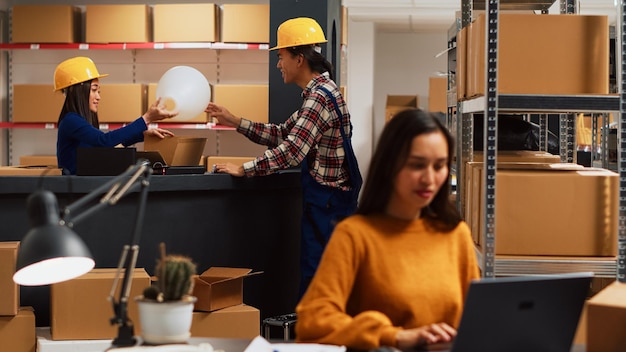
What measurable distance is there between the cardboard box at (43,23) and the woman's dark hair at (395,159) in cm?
553

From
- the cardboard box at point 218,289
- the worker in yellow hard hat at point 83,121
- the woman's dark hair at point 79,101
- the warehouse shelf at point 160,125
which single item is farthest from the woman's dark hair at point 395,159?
the warehouse shelf at point 160,125

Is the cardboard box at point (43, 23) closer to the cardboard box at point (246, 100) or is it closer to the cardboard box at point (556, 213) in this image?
the cardboard box at point (246, 100)

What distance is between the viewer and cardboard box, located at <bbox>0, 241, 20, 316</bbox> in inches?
149

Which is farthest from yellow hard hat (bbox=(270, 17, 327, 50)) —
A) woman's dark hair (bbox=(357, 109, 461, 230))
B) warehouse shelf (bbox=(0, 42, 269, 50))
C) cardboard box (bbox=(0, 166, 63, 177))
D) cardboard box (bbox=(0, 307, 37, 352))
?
warehouse shelf (bbox=(0, 42, 269, 50))

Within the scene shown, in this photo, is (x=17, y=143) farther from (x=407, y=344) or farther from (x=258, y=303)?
(x=407, y=344)

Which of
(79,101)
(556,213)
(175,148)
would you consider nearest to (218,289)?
(175,148)

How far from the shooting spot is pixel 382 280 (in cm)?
214

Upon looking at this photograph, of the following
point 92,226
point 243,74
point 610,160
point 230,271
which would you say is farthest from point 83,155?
point 243,74

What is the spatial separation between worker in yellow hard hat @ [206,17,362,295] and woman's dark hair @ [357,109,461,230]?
1.83m

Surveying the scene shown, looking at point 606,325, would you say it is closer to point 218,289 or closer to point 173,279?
point 173,279

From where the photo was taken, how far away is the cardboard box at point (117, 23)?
711 centimetres

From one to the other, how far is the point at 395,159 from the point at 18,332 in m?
2.36

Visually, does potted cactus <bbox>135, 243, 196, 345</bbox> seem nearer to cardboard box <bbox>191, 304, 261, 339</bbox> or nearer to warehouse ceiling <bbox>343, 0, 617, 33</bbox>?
cardboard box <bbox>191, 304, 261, 339</bbox>

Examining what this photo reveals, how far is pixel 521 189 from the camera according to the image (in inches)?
119
